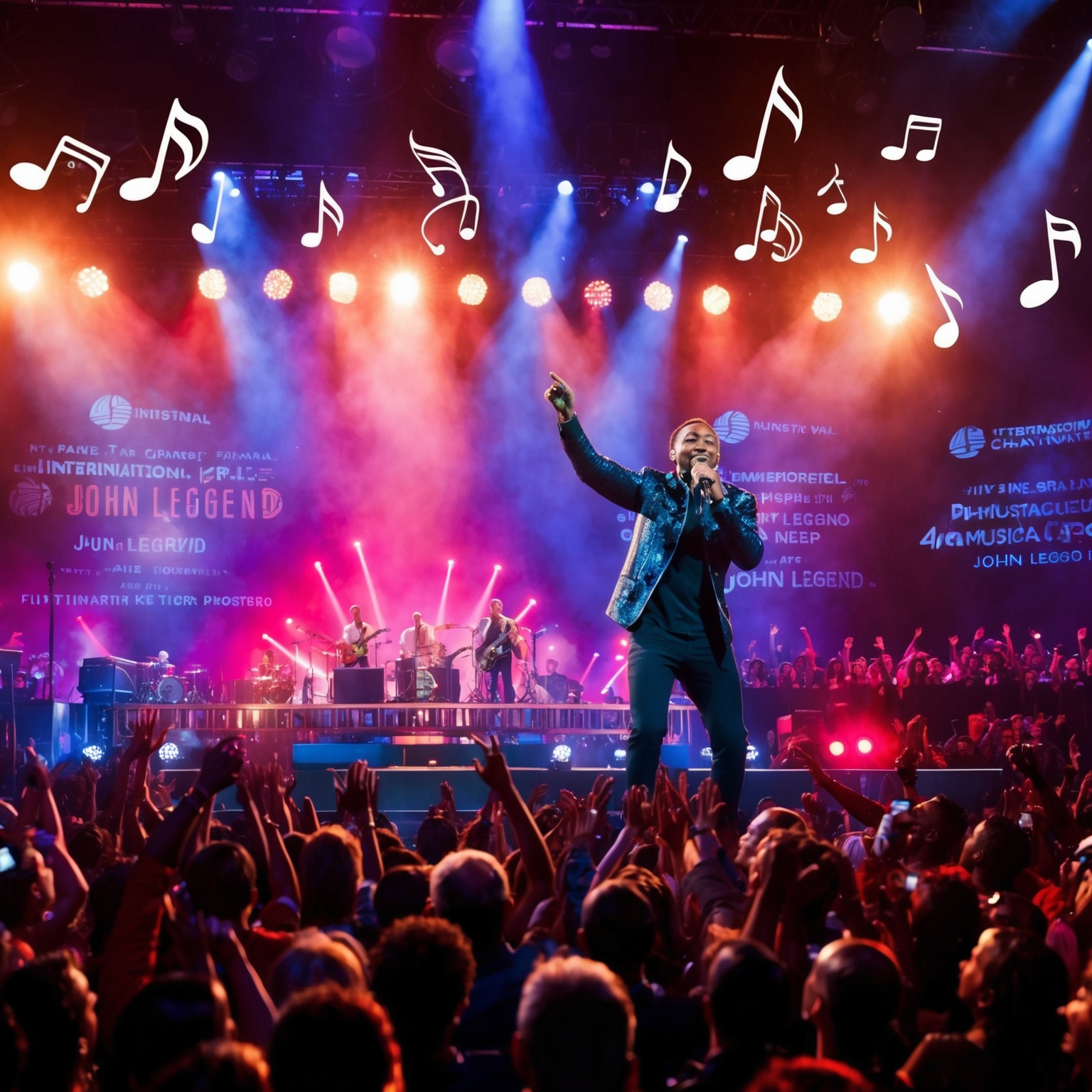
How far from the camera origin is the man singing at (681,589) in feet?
16.6

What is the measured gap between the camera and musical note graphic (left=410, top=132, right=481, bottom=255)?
47.0 feet

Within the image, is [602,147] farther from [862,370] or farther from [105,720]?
[105,720]

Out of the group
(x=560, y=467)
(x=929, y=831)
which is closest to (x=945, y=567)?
(x=560, y=467)

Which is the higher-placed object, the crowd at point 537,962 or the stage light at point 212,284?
the stage light at point 212,284

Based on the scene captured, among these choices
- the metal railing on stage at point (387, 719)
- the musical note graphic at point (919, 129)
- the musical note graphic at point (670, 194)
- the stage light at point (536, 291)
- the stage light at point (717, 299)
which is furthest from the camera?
the stage light at point (717, 299)

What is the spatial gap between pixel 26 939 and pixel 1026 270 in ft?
53.8

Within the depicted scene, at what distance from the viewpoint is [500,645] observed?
16.0 m

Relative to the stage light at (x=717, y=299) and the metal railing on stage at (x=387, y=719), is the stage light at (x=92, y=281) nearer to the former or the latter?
the metal railing on stage at (x=387, y=719)

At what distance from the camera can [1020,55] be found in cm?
1309

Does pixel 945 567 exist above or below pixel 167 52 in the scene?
below

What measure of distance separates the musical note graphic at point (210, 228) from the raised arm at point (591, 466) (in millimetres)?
10482

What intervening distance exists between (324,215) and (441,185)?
202 centimetres

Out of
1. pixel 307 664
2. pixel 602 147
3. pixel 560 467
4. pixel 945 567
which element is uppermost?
pixel 602 147

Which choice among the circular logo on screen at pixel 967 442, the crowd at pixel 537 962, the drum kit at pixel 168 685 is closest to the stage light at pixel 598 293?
the circular logo on screen at pixel 967 442
